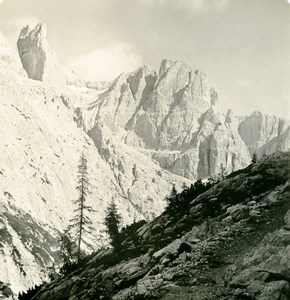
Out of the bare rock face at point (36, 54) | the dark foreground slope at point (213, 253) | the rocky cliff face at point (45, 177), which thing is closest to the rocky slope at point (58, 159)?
the rocky cliff face at point (45, 177)

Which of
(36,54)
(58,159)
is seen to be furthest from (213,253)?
(36,54)

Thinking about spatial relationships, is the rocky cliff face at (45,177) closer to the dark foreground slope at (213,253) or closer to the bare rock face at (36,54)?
the bare rock face at (36,54)

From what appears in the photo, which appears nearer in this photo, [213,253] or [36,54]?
[213,253]

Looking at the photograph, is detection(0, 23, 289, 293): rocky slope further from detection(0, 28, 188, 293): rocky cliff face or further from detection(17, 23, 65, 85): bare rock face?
detection(17, 23, 65, 85): bare rock face

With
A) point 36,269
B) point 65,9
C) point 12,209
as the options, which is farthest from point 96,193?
point 65,9

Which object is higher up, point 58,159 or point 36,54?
point 36,54

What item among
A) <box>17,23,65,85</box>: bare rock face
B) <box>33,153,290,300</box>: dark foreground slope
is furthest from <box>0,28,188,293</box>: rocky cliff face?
<box>33,153,290,300</box>: dark foreground slope

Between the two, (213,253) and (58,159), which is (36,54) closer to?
(58,159)
